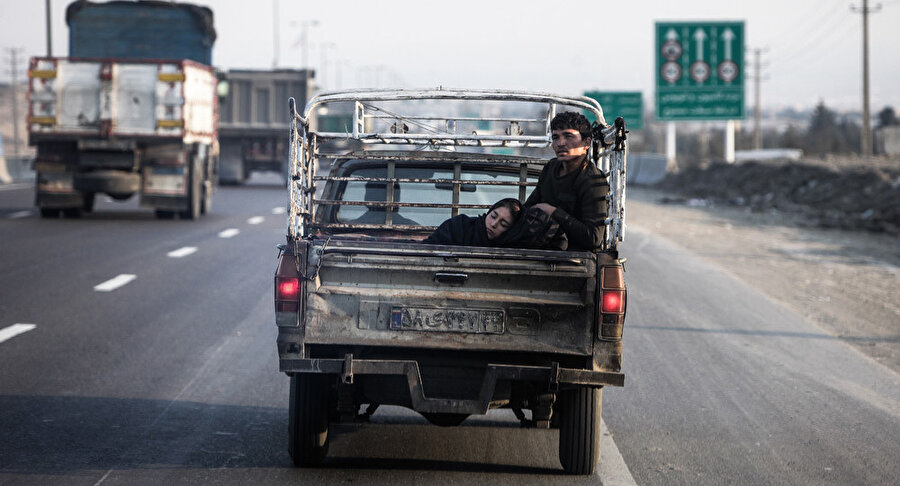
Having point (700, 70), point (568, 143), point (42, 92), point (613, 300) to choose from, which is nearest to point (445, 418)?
point (613, 300)

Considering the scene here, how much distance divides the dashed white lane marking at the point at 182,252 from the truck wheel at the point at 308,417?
10.9m

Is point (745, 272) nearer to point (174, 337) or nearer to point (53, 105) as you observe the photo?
point (174, 337)

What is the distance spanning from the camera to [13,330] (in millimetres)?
9930

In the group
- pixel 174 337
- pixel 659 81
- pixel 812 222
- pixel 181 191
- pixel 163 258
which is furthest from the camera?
pixel 659 81

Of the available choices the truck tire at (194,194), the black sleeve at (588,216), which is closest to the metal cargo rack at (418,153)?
the black sleeve at (588,216)

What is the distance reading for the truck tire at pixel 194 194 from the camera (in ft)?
75.6

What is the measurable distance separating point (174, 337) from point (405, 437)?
12.5 ft

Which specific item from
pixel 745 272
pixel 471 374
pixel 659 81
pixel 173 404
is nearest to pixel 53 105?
pixel 745 272

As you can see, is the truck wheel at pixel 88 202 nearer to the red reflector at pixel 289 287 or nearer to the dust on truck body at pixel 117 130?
the dust on truck body at pixel 117 130

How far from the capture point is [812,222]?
27000mm

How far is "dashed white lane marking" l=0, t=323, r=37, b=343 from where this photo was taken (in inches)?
379

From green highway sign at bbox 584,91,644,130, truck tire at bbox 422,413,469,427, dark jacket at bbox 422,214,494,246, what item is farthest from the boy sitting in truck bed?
green highway sign at bbox 584,91,644,130

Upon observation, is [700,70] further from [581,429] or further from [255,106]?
[581,429]

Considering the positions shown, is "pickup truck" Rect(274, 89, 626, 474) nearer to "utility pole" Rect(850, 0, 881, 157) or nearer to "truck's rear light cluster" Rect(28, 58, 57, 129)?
"truck's rear light cluster" Rect(28, 58, 57, 129)
